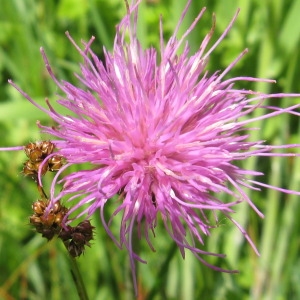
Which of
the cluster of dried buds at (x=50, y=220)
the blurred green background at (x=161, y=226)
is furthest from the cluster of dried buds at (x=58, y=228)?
the blurred green background at (x=161, y=226)

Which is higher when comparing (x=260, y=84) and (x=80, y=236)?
(x=260, y=84)

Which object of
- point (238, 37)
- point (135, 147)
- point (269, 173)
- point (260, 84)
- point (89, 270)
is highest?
point (238, 37)

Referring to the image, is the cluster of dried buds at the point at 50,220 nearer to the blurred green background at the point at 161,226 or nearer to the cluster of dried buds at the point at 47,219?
the cluster of dried buds at the point at 47,219

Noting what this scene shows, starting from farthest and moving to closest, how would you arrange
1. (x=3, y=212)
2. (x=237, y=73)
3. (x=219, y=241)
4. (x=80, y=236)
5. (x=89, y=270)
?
(x=237, y=73) → (x=3, y=212) → (x=89, y=270) → (x=219, y=241) → (x=80, y=236)

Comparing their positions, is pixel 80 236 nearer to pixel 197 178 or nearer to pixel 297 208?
pixel 197 178

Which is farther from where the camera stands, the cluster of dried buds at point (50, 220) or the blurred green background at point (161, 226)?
the blurred green background at point (161, 226)

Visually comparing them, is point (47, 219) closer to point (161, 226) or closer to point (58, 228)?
point (58, 228)

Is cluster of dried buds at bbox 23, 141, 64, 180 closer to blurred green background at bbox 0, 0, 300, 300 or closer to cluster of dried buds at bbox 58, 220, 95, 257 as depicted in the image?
cluster of dried buds at bbox 58, 220, 95, 257

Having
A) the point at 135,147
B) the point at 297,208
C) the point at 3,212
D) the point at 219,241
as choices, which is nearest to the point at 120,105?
the point at 135,147
